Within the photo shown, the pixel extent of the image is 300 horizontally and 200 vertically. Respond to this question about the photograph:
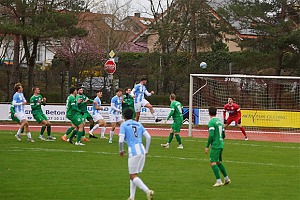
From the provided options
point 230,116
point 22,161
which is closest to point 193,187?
point 22,161

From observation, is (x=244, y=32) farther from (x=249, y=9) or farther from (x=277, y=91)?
(x=277, y=91)

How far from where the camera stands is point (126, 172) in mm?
15727

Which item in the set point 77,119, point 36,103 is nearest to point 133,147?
point 77,119

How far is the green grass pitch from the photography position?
41.3 feet

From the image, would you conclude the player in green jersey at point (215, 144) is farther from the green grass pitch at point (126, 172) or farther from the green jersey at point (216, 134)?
the green grass pitch at point (126, 172)

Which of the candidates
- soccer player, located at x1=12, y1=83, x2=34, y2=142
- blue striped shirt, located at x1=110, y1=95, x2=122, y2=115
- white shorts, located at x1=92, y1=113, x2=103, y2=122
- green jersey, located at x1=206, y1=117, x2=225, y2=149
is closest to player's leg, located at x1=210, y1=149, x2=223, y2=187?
green jersey, located at x1=206, y1=117, x2=225, y2=149

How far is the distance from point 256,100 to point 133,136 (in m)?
24.3

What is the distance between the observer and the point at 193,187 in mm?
13414

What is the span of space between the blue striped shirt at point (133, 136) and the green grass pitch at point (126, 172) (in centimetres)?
109

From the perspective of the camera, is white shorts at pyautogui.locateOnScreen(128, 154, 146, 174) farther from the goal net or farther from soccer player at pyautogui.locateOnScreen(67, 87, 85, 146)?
the goal net

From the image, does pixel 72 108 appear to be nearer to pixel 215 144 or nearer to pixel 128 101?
pixel 128 101

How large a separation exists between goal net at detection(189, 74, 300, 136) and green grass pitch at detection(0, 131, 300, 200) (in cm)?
982

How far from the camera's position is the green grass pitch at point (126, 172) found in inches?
496

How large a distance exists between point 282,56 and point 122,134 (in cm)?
3167
